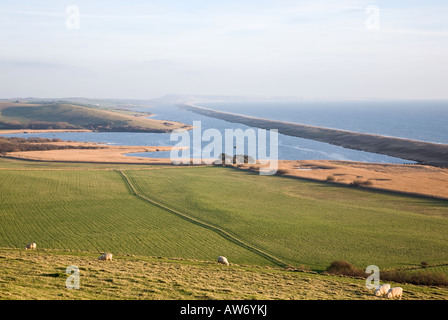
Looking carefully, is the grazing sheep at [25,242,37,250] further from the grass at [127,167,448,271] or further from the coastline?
the coastline

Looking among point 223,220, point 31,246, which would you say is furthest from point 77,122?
point 31,246

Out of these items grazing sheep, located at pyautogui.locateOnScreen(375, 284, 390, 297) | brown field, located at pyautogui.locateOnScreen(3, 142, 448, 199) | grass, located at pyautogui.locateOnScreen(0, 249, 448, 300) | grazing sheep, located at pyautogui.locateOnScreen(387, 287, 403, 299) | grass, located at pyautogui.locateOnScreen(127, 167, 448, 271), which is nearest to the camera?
grass, located at pyautogui.locateOnScreen(0, 249, 448, 300)

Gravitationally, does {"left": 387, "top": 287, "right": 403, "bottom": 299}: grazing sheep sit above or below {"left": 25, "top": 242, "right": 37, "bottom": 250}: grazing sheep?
above

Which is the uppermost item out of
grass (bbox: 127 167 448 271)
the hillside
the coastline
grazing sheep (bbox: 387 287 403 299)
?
Result: the hillside

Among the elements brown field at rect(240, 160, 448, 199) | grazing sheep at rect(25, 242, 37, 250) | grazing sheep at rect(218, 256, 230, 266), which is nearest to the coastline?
brown field at rect(240, 160, 448, 199)

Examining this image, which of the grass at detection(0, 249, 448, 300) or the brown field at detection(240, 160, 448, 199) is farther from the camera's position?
the brown field at detection(240, 160, 448, 199)
